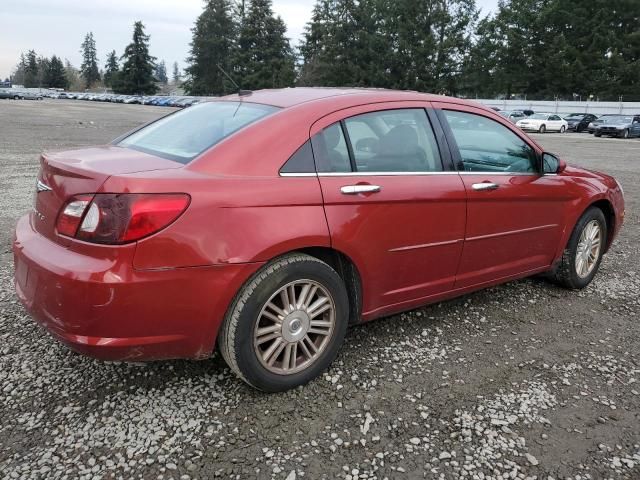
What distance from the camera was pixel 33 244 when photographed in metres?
2.73

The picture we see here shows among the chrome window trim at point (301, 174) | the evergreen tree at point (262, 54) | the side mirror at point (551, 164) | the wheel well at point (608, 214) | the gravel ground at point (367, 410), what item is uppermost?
the evergreen tree at point (262, 54)

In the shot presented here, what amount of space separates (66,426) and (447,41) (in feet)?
240

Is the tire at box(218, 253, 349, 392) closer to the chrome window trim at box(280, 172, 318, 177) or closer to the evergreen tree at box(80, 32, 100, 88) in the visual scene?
the chrome window trim at box(280, 172, 318, 177)

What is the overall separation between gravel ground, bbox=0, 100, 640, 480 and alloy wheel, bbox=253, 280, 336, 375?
0.62 feet

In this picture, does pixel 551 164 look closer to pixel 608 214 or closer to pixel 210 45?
pixel 608 214

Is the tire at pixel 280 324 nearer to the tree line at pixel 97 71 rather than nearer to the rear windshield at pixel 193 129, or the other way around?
the rear windshield at pixel 193 129

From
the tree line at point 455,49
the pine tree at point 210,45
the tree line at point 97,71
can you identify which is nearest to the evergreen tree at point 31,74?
the tree line at point 97,71

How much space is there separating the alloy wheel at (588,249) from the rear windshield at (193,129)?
3.01m

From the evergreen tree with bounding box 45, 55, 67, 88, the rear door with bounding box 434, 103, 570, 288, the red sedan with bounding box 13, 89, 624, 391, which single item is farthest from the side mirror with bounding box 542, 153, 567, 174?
the evergreen tree with bounding box 45, 55, 67, 88

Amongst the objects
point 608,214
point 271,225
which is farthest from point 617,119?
point 271,225

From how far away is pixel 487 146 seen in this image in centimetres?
386

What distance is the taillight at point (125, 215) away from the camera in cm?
240

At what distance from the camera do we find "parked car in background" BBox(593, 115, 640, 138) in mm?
32406

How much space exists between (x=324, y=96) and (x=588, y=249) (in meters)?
2.88
